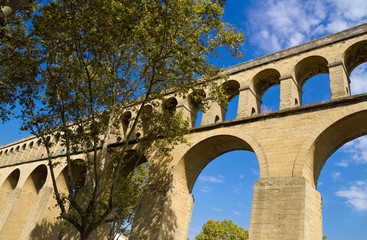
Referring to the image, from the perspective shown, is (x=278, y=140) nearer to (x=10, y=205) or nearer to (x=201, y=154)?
(x=201, y=154)

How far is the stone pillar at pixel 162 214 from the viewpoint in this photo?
12.3 metres

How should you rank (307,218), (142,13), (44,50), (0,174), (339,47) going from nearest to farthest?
(307,218), (142,13), (44,50), (339,47), (0,174)

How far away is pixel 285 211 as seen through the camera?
368 inches

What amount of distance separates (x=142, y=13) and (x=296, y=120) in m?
7.28

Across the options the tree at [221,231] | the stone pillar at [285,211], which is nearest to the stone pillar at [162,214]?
the stone pillar at [285,211]

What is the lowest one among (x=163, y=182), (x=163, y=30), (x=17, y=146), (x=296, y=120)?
(x=163, y=182)

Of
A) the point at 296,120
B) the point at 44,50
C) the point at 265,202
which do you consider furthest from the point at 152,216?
the point at 44,50

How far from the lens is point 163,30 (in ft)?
32.0

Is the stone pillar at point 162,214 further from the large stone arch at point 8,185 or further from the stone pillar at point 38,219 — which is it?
the large stone arch at point 8,185

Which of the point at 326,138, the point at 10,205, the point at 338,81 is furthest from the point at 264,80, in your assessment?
the point at 10,205

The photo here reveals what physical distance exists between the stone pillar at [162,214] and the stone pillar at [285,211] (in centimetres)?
428

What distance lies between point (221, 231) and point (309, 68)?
3167 centimetres

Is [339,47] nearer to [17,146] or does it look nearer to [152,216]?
[152,216]

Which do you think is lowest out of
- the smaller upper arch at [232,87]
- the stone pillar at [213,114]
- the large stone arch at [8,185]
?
the large stone arch at [8,185]
